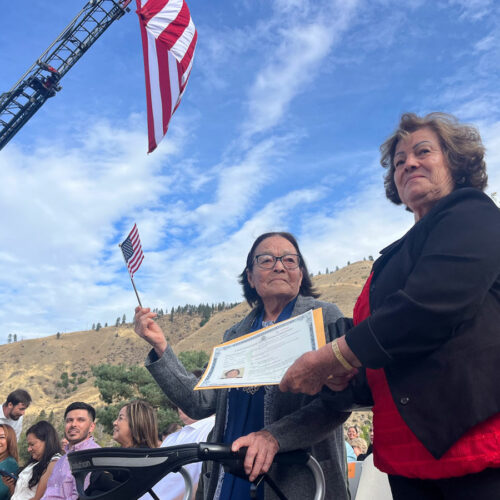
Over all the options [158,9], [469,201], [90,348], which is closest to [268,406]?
[469,201]

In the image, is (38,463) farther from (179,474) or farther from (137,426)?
(179,474)

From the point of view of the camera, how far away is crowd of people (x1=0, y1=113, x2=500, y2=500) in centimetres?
120

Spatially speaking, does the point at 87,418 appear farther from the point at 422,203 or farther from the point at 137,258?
the point at 422,203

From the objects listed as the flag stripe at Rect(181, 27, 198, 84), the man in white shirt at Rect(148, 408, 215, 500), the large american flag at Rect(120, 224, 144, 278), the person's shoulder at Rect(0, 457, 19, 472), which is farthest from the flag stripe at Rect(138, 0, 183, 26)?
the person's shoulder at Rect(0, 457, 19, 472)

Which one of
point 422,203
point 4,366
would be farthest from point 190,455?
point 4,366

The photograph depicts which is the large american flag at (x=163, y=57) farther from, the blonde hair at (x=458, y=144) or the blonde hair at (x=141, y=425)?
the blonde hair at (x=458, y=144)

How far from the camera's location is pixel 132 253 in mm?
3621

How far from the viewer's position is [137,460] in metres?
1.50

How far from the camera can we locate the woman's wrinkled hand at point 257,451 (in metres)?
1.60

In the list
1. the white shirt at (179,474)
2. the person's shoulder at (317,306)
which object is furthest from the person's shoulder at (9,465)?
the person's shoulder at (317,306)

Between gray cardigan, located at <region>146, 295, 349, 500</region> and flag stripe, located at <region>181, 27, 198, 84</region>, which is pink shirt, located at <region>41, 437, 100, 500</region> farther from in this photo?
flag stripe, located at <region>181, 27, 198, 84</region>

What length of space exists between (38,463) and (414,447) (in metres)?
5.47

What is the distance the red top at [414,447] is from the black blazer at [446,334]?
0.12 feet

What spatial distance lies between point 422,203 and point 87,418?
5200 mm
